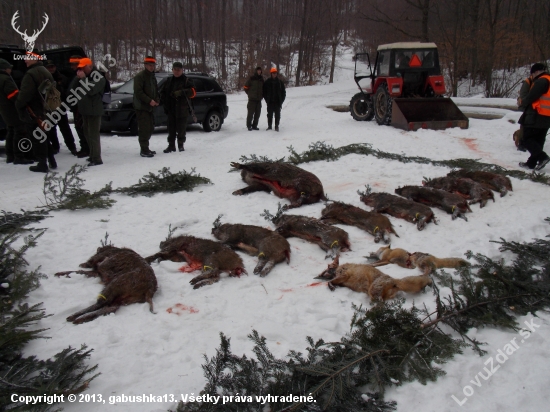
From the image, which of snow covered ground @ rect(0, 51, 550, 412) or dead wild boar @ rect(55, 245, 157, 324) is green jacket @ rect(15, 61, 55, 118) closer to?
snow covered ground @ rect(0, 51, 550, 412)

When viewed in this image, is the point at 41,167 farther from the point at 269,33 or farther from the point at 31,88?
the point at 269,33

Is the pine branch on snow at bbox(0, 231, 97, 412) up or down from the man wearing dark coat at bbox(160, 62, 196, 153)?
down

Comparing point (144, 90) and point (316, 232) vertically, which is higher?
point (144, 90)

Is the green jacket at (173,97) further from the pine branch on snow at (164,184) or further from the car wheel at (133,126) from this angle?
the pine branch on snow at (164,184)

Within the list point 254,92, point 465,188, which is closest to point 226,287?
point 465,188

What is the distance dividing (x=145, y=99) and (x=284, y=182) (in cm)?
446

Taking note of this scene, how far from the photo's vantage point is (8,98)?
7711 mm

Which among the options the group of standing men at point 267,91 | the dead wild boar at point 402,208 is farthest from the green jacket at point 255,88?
the dead wild boar at point 402,208

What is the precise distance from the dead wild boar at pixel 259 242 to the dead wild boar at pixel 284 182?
1.40 metres

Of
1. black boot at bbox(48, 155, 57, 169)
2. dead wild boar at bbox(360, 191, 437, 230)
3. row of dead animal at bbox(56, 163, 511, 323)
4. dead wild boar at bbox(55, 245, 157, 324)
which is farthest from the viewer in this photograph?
black boot at bbox(48, 155, 57, 169)

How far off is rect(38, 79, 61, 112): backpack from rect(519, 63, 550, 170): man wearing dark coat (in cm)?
940

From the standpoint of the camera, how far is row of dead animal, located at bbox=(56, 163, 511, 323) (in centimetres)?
359

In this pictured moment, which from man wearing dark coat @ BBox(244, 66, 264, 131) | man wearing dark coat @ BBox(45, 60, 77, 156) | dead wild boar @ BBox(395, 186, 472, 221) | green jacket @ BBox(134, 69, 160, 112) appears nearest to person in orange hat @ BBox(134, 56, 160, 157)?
green jacket @ BBox(134, 69, 160, 112)

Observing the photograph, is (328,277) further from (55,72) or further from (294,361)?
(55,72)
